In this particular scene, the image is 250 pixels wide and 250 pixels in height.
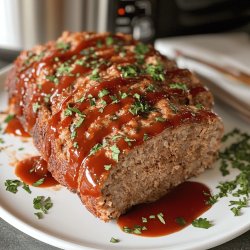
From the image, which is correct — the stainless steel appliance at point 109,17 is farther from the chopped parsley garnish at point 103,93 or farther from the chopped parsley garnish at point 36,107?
the chopped parsley garnish at point 103,93

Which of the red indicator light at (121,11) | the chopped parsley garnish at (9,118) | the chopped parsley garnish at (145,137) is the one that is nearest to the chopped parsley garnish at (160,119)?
the chopped parsley garnish at (145,137)

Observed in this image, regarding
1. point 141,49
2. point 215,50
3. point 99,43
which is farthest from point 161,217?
point 215,50

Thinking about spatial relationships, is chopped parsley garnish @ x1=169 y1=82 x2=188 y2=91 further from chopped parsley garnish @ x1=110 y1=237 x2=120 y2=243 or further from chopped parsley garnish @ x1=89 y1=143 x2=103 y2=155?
chopped parsley garnish @ x1=110 y1=237 x2=120 y2=243

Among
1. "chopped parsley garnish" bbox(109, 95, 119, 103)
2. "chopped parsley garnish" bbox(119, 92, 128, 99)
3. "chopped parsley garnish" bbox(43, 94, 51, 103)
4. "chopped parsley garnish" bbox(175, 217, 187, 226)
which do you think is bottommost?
"chopped parsley garnish" bbox(175, 217, 187, 226)

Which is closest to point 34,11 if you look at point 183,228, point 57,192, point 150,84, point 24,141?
point 24,141

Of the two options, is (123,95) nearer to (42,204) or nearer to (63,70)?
(63,70)

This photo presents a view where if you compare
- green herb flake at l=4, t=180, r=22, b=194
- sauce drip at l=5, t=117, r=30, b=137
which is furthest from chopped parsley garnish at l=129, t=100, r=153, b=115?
sauce drip at l=5, t=117, r=30, b=137
